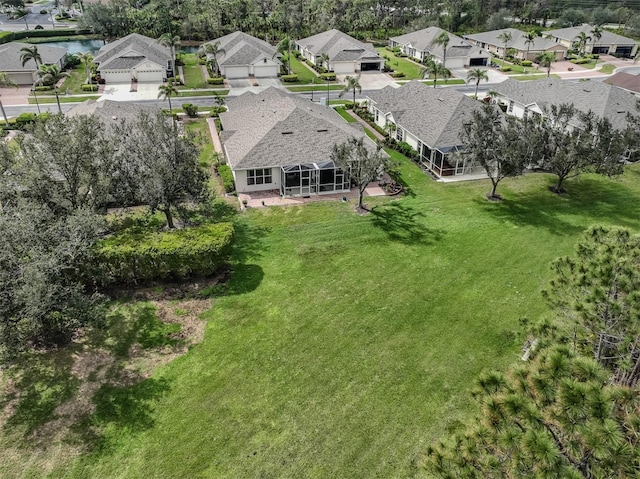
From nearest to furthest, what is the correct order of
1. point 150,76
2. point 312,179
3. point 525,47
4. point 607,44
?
point 312,179, point 150,76, point 525,47, point 607,44

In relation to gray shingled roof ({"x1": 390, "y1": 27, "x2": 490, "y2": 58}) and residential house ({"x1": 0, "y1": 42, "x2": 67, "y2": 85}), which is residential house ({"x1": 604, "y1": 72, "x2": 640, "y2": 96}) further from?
→ residential house ({"x1": 0, "y1": 42, "x2": 67, "y2": 85})

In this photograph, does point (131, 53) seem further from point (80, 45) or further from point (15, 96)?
point (80, 45)

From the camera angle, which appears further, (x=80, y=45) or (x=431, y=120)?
(x=80, y=45)

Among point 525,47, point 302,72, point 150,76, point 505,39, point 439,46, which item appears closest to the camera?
point 150,76

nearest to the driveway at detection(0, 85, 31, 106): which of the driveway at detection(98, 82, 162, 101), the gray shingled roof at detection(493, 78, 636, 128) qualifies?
the driveway at detection(98, 82, 162, 101)

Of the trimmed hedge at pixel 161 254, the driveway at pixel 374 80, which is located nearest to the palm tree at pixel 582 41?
the driveway at pixel 374 80

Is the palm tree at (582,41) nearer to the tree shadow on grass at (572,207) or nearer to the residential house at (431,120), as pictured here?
the residential house at (431,120)

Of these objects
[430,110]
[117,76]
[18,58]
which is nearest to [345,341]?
[430,110]
